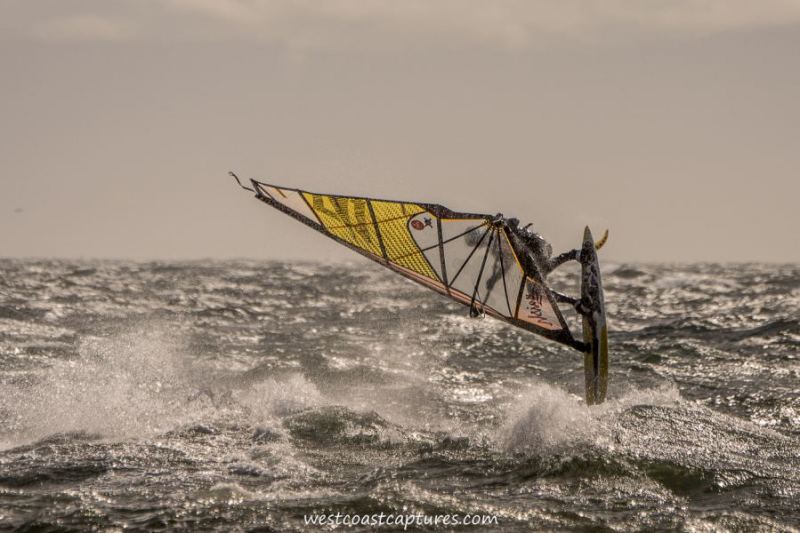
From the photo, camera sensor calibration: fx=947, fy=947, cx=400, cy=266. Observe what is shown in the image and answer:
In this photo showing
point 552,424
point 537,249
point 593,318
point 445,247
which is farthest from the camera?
point 445,247

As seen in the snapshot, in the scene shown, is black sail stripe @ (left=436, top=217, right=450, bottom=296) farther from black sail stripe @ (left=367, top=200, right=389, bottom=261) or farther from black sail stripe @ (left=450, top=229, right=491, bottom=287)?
black sail stripe @ (left=367, top=200, right=389, bottom=261)

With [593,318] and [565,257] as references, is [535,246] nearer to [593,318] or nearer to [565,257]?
[565,257]

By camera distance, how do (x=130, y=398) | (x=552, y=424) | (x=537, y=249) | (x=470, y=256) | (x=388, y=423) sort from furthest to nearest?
(x=130, y=398) → (x=470, y=256) → (x=388, y=423) → (x=537, y=249) → (x=552, y=424)

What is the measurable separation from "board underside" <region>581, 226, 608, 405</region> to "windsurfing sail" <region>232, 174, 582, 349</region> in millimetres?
293

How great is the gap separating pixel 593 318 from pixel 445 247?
6.86ft

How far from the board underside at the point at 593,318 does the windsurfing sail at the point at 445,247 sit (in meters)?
0.29

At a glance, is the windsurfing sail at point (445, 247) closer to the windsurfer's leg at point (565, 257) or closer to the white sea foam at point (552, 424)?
the windsurfer's leg at point (565, 257)

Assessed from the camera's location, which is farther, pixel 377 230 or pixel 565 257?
pixel 377 230

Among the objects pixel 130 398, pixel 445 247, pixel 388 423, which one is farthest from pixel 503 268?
pixel 130 398

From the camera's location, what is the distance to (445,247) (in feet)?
38.3

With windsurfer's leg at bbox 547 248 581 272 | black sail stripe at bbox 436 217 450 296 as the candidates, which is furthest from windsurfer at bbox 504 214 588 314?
black sail stripe at bbox 436 217 450 296

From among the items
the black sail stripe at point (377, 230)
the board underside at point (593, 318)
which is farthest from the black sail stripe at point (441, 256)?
the board underside at point (593, 318)

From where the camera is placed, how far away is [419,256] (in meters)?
12.0

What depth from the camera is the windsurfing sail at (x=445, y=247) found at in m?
11.0
